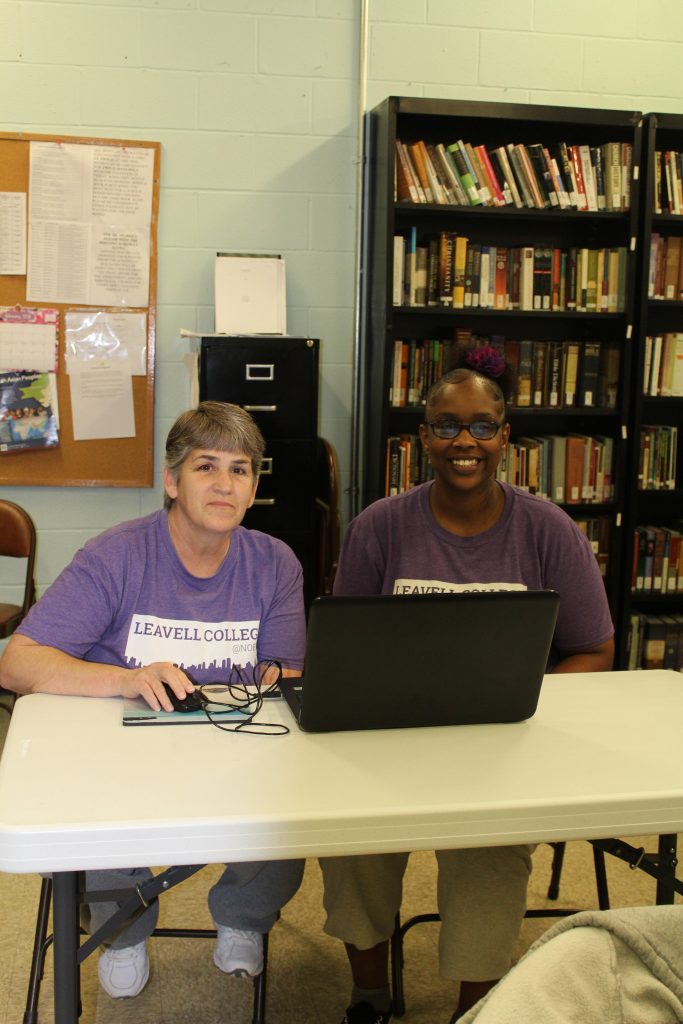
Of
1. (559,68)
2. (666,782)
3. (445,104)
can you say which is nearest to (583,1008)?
(666,782)

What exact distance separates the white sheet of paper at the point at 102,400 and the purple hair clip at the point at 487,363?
1768mm

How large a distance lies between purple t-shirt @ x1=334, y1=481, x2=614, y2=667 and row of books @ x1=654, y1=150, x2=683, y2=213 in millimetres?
1986

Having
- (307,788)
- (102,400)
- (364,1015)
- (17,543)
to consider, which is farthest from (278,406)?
(307,788)

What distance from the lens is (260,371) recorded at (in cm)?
330

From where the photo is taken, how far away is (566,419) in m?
3.92

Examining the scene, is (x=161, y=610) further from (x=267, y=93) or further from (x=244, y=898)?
(x=267, y=93)

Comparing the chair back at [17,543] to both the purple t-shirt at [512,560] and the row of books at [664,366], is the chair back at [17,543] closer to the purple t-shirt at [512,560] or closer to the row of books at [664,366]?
the purple t-shirt at [512,560]

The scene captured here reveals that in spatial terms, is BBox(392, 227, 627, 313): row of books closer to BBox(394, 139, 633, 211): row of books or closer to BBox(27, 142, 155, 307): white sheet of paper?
BBox(394, 139, 633, 211): row of books

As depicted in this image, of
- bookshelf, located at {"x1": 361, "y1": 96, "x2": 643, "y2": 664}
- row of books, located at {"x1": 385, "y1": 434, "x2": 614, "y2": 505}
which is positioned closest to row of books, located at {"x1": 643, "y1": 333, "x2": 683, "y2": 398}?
bookshelf, located at {"x1": 361, "y1": 96, "x2": 643, "y2": 664}

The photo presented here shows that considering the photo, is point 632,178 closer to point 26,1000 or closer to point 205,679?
point 205,679

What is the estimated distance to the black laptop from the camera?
53.5 inches

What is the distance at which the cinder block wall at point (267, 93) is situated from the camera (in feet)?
11.6

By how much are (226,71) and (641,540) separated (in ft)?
7.33

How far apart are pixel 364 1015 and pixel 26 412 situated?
8.12ft
